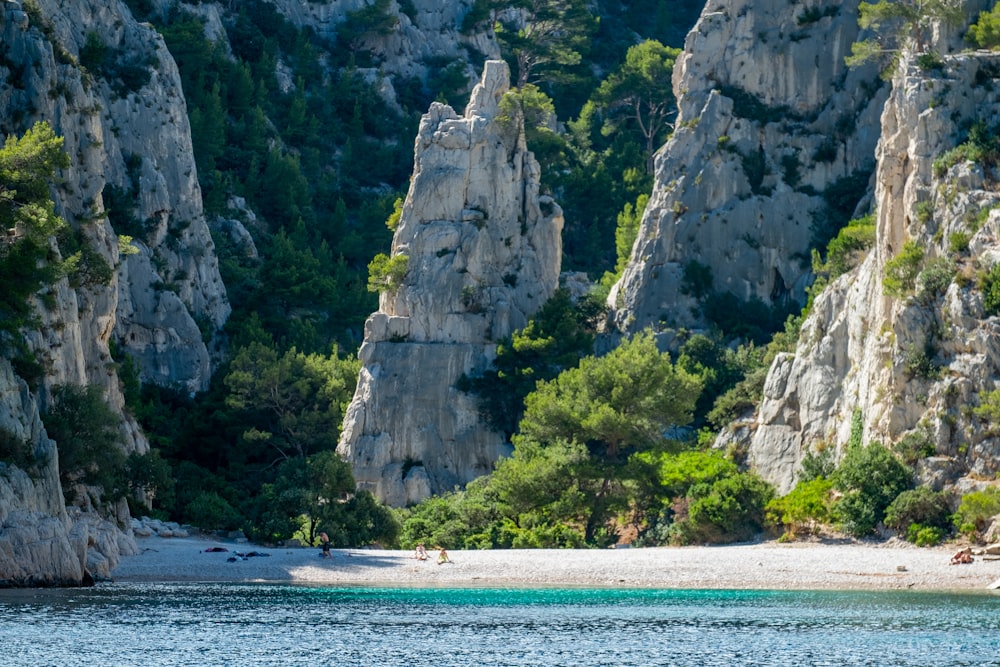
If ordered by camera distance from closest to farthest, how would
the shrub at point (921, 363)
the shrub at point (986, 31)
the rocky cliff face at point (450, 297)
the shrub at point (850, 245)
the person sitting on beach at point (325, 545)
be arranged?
the person sitting on beach at point (325, 545)
the shrub at point (921, 363)
the shrub at point (986, 31)
the shrub at point (850, 245)
the rocky cliff face at point (450, 297)

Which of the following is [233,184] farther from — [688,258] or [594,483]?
[594,483]

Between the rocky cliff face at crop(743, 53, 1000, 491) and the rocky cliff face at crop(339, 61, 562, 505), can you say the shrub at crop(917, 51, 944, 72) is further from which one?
the rocky cliff face at crop(339, 61, 562, 505)

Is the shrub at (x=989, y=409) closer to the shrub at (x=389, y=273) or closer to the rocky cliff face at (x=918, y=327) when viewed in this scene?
the rocky cliff face at (x=918, y=327)

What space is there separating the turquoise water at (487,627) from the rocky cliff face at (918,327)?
11.3 meters

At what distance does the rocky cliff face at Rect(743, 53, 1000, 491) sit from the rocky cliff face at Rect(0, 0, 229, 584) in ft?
85.4

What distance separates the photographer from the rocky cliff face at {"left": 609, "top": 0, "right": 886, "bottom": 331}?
8656 cm

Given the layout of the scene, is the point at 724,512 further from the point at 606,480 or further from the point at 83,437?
the point at 83,437

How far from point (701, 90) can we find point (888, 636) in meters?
50.1

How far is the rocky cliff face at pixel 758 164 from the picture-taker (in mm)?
86562

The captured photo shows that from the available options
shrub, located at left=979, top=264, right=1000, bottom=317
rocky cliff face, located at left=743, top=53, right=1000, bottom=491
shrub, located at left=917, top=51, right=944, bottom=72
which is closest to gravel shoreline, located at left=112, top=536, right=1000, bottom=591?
rocky cliff face, located at left=743, top=53, right=1000, bottom=491

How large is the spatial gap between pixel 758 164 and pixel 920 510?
29678mm

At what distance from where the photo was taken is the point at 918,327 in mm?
64812

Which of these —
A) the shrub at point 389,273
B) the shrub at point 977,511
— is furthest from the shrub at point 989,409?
the shrub at point 389,273

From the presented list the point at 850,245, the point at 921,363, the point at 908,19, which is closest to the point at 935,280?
the point at 921,363
